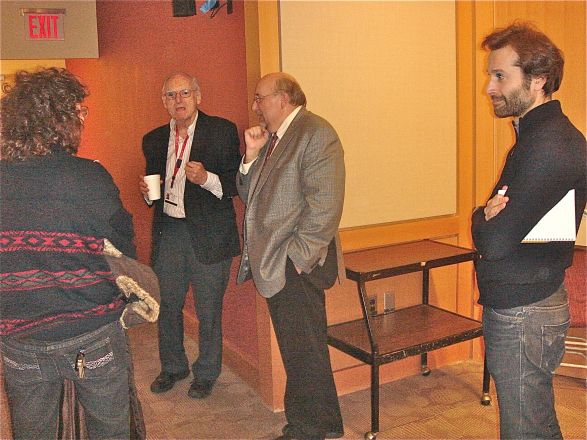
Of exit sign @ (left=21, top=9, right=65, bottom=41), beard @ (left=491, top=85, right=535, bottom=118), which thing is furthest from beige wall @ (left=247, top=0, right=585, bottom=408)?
exit sign @ (left=21, top=9, right=65, bottom=41)

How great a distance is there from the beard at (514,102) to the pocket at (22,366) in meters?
1.48

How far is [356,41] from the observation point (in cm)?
303

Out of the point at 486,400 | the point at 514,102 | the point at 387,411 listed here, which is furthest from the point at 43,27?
the point at 486,400

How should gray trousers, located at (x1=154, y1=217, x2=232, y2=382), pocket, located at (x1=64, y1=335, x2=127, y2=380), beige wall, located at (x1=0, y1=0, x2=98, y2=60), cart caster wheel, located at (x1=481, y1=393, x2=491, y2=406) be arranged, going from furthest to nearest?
beige wall, located at (x1=0, y1=0, x2=98, y2=60)
gray trousers, located at (x1=154, y1=217, x2=232, y2=382)
cart caster wheel, located at (x1=481, y1=393, x2=491, y2=406)
pocket, located at (x1=64, y1=335, x2=127, y2=380)

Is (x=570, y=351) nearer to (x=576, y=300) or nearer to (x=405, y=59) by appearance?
(x=576, y=300)

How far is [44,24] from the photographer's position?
4.25 m

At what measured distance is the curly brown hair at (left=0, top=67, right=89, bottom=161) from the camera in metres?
1.58

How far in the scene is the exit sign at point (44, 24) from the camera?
418cm

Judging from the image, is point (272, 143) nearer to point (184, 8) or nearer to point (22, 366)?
point (184, 8)

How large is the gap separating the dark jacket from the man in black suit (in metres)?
1.57

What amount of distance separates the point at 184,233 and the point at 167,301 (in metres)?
0.40

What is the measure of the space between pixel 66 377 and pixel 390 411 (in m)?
1.83

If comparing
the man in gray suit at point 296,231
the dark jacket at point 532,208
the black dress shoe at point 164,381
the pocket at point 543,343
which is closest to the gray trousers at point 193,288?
the black dress shoe at point 164,381

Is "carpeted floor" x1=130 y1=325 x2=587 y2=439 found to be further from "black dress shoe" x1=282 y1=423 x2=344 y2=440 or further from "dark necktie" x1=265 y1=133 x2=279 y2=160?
"dark necktie" x1=265 y1=133 x2=279 y2=160
